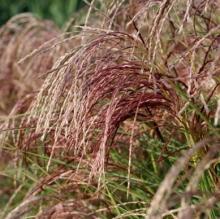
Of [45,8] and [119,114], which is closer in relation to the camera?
[119,114]

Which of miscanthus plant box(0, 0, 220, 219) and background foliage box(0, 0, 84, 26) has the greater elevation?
miscanthus plant box(0, 0, 220, 219)

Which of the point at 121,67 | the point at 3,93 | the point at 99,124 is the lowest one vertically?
the point at 3,93

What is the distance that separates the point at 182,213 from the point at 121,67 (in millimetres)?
667

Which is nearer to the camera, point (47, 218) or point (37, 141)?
point (47, 218)

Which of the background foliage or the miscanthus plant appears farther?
the background foliage

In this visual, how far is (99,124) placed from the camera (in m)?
2.21

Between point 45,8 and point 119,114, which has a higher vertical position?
point 119,114

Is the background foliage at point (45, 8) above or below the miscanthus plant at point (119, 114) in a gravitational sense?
below

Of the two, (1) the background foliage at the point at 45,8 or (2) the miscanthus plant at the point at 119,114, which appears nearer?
(2) the miscanthus plant at the point at 119,114

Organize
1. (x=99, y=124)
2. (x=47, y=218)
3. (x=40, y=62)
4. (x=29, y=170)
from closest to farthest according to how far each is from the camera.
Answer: (x=47, y=218) < (x=99, y=124) < (x=29, y=170) < (x=40, y=62)

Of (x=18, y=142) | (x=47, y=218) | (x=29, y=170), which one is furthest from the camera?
(x=29, y=170)

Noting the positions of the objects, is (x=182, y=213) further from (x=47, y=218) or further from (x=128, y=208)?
(x=128, y=208)

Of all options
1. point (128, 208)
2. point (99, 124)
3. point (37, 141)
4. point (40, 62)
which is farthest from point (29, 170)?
point (40, 62)

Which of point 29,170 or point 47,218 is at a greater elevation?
point 47,218
